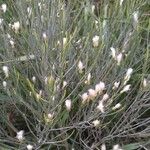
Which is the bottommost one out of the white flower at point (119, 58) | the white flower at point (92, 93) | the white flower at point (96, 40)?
the white flower at point (92, 93)

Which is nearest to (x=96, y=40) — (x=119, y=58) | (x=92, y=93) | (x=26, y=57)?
(x=119, y=58)

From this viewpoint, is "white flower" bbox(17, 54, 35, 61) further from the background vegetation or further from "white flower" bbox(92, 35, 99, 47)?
"white flower" bbox(92, 35, 99, 47)

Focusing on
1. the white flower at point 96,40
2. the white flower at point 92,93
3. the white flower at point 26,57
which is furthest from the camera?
the white flower at point 26,57

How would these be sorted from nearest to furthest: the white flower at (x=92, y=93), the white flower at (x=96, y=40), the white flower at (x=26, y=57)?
the white flower at (x=92, y=93)
the white flower at (x=96, y=40)
the white flower at (x=26, y=57)

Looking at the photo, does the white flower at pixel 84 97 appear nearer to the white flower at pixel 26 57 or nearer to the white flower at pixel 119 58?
the white flower at pixel 119 58

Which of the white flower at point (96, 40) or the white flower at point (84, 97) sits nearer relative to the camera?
the white flower at point (84, 97)

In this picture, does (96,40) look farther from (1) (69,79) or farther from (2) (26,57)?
(2) (26,57)

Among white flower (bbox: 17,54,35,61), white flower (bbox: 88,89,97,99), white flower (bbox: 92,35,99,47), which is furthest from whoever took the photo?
white flower (bbox: 17,54,35,61)

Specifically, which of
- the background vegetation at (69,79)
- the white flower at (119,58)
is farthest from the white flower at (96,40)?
the white flower at (119,58)

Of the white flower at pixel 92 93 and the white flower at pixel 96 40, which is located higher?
the white flower at pixel 96 40

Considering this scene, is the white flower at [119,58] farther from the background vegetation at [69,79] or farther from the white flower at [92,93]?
the white flower at [92,93]

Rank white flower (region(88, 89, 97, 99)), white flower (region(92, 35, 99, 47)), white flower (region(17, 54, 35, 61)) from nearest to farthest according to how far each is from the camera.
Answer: white flower (region(88, 89, 97, 99)) → white flower (region(92, 35, 99, 47)) → white flower (region(17, 54, 35, 61))

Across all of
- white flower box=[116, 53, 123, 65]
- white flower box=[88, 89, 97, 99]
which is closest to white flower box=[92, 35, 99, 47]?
white flower box=[116, 53, 123, 65]

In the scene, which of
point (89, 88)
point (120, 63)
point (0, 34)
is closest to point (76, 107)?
point (89, 88)
